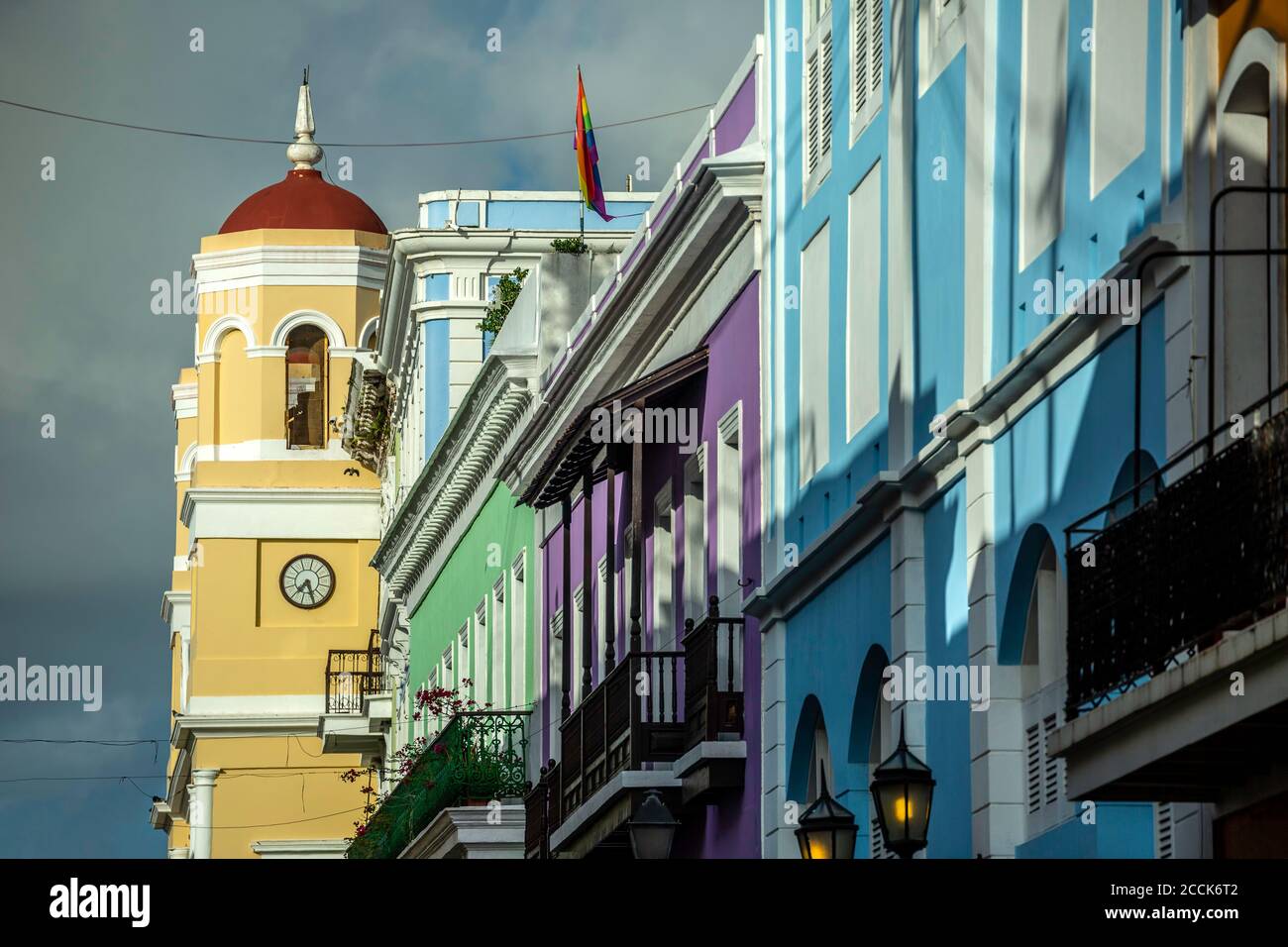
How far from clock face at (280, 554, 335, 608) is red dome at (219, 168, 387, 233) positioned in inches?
254

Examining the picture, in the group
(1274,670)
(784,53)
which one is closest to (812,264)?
(784,53)

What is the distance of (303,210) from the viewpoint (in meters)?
51.9

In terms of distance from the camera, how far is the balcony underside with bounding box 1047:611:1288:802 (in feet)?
31.5

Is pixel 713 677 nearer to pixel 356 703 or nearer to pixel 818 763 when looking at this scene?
pixel 818 763

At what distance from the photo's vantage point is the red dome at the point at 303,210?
51625 millimetres

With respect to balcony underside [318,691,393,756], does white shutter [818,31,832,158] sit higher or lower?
higher

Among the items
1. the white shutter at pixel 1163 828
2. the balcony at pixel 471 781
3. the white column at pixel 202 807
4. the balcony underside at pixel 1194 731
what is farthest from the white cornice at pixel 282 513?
the balcony underside at pixel 1194 731

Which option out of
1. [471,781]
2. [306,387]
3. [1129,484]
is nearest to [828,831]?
[1129,484]

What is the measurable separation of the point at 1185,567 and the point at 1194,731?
0.66 m

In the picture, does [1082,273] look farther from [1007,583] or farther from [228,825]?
[228,825]

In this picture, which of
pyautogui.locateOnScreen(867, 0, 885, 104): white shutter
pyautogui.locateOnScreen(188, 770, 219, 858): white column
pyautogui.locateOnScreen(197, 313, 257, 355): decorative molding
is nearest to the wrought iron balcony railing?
pyautogui.locateOnScreen(867, 0, 885, 104): white shutter

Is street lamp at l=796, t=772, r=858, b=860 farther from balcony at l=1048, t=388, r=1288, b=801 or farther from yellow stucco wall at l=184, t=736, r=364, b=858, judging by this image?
yellow stucco wall at l=184, t=736, r=364, b=858

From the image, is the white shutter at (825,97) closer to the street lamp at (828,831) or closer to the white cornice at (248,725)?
A: the street lamp at (828,831)

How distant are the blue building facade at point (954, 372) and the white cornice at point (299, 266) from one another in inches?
1198
